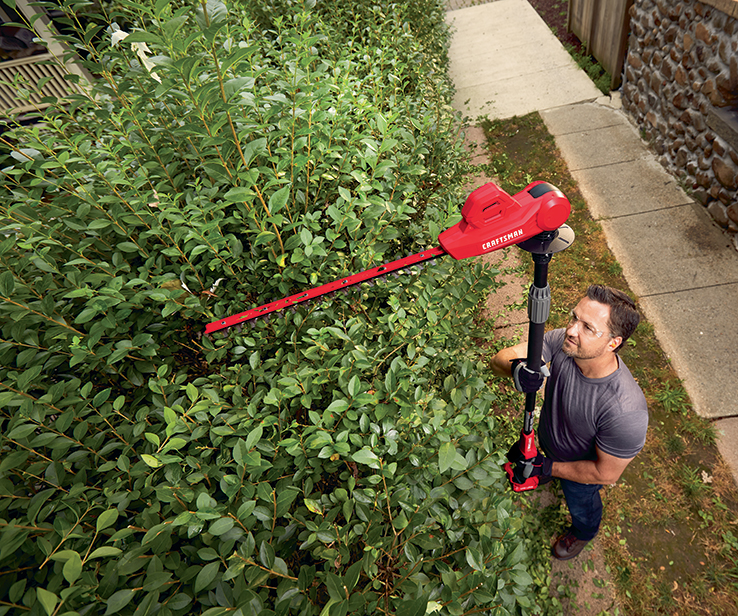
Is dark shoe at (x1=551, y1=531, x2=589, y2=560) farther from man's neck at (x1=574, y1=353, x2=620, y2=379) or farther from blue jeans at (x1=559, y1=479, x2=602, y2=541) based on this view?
man's neck at (x1=574, y1=353, x2=620, y2=379)

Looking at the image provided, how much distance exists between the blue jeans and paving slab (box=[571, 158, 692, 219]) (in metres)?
3.64

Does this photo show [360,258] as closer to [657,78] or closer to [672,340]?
[672,340]

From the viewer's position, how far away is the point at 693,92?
184 inches

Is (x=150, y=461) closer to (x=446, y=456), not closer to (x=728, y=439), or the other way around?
(x=446, y=456)

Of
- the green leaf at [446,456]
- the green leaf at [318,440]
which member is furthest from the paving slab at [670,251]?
the green leaf at [318,440]

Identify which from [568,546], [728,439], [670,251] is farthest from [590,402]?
[670,251]

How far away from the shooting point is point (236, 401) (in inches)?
59.3

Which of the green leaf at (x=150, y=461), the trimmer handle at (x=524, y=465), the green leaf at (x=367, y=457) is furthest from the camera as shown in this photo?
the trimmer handle at (x=524, y=465)

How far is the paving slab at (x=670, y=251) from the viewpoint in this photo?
4.25 meters

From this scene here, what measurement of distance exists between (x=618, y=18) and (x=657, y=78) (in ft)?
5.65

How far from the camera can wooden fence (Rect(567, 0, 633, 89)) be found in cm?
622

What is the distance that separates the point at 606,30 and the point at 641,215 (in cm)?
399

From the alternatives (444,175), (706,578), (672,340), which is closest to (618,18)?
(672,340)

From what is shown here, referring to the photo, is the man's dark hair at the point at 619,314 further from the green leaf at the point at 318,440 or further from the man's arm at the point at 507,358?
the green leaf at the point at 318,440
